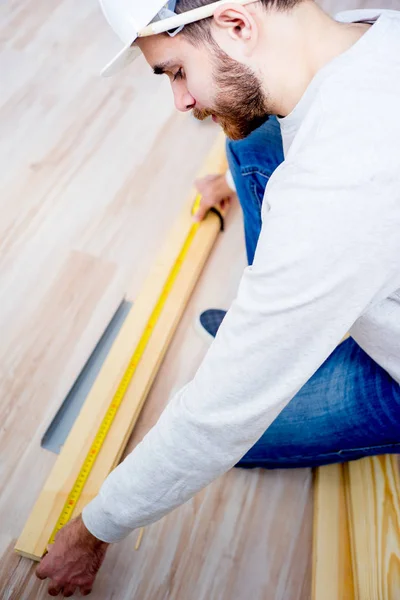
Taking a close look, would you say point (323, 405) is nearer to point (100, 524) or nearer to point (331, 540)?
point (331, 540)

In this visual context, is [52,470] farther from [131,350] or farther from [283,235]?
[283,235]

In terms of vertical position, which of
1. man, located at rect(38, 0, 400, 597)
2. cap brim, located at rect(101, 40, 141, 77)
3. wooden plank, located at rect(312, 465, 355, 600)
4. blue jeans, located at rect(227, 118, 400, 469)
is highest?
cap brim, located at rect(101, 40, 141, 77)

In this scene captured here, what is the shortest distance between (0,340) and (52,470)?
17.9 inches

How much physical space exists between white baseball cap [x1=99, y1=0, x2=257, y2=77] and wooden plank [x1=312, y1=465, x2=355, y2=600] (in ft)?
3.67

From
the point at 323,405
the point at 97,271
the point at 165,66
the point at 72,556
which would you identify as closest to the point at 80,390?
the point at 97,271

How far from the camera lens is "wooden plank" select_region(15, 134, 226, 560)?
1.21m

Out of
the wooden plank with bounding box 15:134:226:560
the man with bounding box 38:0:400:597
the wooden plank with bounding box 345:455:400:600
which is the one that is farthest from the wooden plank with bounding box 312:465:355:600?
the wooden plank with bounding box 15:134:226:560

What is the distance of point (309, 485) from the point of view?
1.37 m

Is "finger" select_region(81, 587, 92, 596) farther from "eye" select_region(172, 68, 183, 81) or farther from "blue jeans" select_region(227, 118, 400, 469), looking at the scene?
"eye" select_region(172, 68, 183, 81)

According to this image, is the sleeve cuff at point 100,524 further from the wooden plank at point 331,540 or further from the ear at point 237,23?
the ear at point 237,23

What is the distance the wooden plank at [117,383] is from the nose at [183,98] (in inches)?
30.1

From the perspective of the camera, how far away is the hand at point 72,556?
924mm

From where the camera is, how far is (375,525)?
1197 millimetres

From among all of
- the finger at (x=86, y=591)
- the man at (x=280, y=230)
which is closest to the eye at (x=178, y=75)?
the man at (x=280, y=230)
